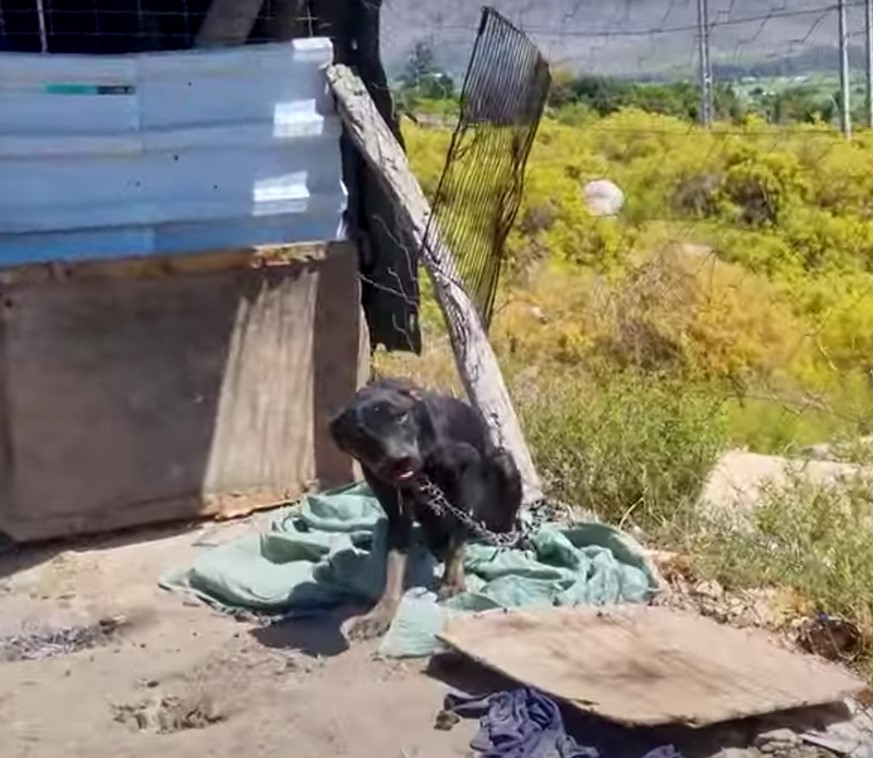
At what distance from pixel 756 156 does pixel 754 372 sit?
7.74 metres

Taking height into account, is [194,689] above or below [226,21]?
below

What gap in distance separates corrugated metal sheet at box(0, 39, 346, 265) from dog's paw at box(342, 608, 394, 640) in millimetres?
2009

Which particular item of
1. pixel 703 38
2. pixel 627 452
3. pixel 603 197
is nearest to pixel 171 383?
pixel 627 452

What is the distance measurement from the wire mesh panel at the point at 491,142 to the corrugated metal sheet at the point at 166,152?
1.74 feet

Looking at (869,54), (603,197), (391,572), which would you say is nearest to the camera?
(391,572)

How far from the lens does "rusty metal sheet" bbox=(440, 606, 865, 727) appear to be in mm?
4656

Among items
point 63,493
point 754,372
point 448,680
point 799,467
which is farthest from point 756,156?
point 448,680

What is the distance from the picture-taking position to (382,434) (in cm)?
533

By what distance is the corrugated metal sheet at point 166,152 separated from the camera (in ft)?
22.1

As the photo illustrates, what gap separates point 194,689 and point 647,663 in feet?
4.48

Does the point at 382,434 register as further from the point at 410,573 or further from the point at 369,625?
the point at 410,573

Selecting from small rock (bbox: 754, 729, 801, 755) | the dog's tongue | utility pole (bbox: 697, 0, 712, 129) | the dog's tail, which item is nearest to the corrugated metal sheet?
the dog's tail

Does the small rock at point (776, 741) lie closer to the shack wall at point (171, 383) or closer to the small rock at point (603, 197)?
the shack wall at point (171, 383)

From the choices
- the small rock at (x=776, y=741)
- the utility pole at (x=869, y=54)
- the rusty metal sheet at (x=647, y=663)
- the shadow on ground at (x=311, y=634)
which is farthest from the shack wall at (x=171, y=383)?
the utility pole at (x=869, y=54)
